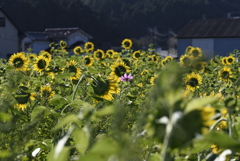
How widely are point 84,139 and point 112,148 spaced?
0.67ft

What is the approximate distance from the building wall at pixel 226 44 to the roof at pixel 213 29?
269 mm

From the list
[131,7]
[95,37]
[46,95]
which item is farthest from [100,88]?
[131,7]

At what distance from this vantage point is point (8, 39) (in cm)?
3719

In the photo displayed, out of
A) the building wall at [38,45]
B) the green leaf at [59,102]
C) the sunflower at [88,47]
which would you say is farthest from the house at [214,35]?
the green leaf at [59,102]

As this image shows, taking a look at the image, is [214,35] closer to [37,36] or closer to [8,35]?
[37,36]

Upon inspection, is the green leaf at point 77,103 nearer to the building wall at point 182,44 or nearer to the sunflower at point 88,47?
the sunflower at point 88,47

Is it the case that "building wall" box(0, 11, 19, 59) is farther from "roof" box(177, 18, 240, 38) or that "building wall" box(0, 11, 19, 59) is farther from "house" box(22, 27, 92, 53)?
"roof" box(177, 18, 240, 38)

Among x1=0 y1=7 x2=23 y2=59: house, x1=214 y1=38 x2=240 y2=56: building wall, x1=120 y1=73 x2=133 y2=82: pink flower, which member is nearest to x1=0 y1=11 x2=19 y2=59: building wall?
x1=0 y1=7 x2=23 y2=59: house

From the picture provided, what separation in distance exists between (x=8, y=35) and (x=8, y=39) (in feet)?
1.08

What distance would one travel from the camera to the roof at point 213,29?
1294 inches

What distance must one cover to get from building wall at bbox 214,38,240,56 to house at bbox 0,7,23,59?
14769mm

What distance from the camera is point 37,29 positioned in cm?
4528

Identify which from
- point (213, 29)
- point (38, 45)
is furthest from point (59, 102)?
point (38, 45)

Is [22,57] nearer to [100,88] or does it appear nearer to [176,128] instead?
[100,88]
